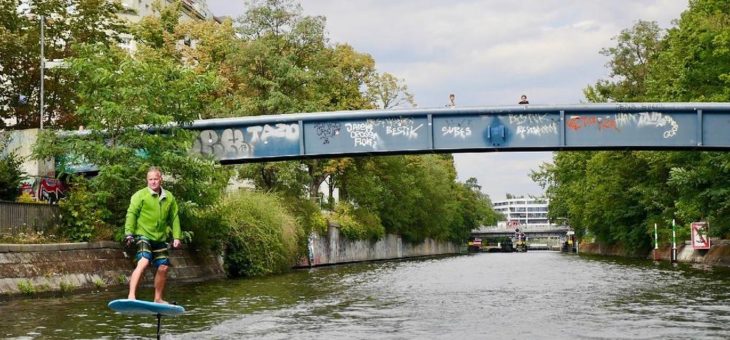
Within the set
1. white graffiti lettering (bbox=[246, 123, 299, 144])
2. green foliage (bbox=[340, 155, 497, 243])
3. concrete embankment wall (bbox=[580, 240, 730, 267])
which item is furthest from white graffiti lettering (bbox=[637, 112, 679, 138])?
green foliage (bbox=[340, 155, 497, 243])

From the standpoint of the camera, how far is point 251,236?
31.6m

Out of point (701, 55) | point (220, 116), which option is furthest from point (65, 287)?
point (701, 55)

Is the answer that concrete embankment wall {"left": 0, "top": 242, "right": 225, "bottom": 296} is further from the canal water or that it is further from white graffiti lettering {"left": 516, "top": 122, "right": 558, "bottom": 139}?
white graffiti lettering {"left": 516, "top": 122, "right": 558, "bottom": 139}

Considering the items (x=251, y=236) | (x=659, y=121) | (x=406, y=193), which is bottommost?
(x=251, y=236)

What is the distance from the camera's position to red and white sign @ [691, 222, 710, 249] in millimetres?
43003

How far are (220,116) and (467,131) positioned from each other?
18.0 m

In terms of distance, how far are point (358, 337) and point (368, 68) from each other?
47.0 meters

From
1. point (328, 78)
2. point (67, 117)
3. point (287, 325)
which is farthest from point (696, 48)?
point (287, 325)

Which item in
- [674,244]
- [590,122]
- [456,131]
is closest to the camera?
[590,122]

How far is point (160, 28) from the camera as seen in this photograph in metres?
53.7

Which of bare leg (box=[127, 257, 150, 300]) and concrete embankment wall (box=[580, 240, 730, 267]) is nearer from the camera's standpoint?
bare leg (box=[127, 257, 150, 300])

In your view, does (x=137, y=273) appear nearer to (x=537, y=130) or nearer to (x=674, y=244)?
(x=537, y=130)

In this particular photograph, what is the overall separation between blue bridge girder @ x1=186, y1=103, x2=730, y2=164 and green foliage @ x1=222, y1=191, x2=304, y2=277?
2217 mm

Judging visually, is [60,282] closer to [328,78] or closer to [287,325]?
[287,325]
